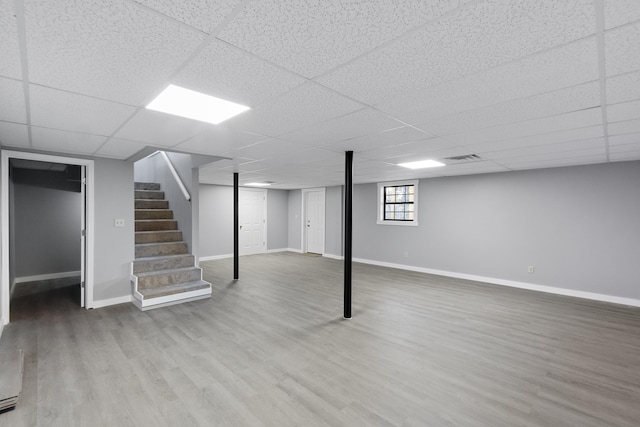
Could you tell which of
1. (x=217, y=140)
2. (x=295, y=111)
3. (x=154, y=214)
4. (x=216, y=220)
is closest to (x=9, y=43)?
(x=295, y=111)

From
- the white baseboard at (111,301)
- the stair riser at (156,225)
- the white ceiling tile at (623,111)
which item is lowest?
the white baseboard at (111,301)

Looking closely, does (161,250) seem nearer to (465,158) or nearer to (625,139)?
(465,158)

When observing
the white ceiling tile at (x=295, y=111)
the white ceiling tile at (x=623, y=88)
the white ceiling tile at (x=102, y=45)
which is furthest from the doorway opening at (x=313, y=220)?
the white ceiling tile at (x=102, y=45)

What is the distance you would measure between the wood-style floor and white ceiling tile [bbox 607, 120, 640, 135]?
2.22 meters

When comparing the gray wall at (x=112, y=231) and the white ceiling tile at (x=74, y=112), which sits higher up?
the white ceiling tile at (x=74, y=112)

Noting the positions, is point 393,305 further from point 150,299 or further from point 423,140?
point 150,299

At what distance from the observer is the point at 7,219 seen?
3.66 meters

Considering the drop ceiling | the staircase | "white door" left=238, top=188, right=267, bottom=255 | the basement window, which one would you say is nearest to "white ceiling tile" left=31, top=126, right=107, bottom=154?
the drop ceiling

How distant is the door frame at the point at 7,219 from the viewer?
3.62 m

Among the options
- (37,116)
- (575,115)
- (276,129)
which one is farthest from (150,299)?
(575,115)

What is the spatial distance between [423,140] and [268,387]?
9.40 ft

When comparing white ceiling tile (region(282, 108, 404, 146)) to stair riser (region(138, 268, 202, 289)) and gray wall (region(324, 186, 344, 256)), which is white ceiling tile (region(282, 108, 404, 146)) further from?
gray wall (region(324, 186, 344, 256))

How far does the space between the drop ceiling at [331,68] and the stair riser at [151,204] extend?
3.01 m

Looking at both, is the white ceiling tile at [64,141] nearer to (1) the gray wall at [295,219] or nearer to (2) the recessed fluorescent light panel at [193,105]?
(2) the recessed fluorescent light panel at [193,105]
